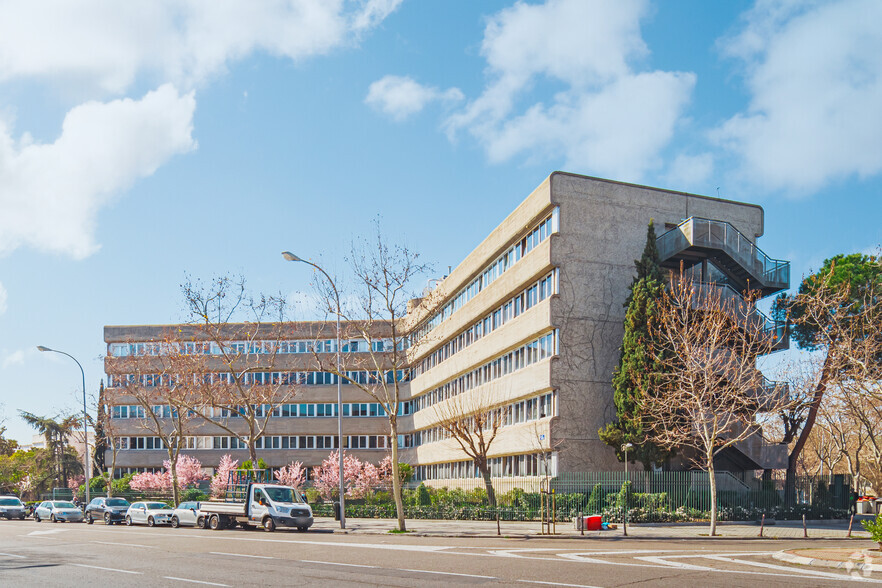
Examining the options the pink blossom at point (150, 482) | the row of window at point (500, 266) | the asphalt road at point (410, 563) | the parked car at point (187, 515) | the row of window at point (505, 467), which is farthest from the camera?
the pink blossom at point (150, 482)

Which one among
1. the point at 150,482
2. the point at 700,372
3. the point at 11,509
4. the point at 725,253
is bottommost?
the point at 11,509

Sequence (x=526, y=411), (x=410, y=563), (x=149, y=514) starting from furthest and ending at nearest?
(x=149, y=514) → (x=526, y=411) → (x=410, y=563)

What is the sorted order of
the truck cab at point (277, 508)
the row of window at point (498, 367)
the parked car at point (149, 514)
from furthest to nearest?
the parked car at point (149, 514) < the row of window at point (498, 367) < the truck cab at point (277, 508)

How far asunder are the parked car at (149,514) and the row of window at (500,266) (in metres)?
16.2

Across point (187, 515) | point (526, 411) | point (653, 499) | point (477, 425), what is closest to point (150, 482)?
point (187, 515)

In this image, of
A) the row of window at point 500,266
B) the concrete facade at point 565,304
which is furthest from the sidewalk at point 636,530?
the row of window at point 500,266

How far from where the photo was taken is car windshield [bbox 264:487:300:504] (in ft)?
106

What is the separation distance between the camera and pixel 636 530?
94.3 feet

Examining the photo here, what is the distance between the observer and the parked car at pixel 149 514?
130 feet

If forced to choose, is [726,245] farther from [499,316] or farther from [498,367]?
[498,367]

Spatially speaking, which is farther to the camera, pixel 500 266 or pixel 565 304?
pixel 500 266

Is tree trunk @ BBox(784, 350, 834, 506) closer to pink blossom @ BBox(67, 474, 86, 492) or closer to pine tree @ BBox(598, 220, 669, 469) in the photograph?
pine tree @ BBox(598, 220, 669, 469)

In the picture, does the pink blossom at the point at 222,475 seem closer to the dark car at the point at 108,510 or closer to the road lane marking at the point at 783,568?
the dark car at the point at 108,510

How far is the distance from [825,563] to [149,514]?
32.8 meters
